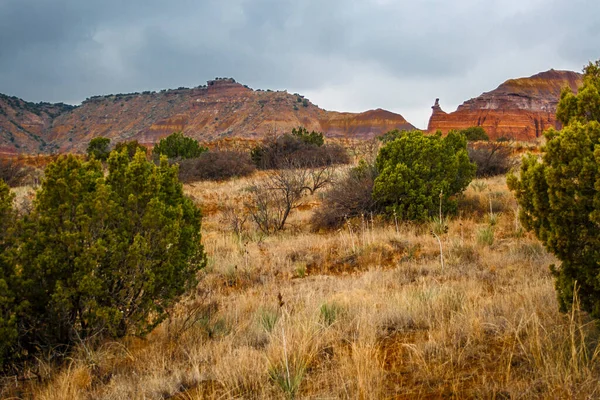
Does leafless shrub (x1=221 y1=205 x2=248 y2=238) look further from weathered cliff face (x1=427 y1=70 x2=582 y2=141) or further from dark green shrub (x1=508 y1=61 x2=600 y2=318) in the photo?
weathered cliff face (x1=427 y1=70 x2=582 y2=141)

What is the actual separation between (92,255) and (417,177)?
24.2ft

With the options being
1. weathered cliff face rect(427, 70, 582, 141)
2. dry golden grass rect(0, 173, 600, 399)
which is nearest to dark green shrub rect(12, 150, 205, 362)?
dry golden grass rect(0, 173, 600, 399)

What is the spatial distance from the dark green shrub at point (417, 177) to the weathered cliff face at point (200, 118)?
221 ft

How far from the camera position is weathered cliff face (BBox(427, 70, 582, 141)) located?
79500mm

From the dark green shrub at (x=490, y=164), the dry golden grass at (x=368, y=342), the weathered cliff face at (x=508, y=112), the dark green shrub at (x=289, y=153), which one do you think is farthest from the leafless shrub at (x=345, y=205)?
the weathered cliff face at (x=508, y=112)

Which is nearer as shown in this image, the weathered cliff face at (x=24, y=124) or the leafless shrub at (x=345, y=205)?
the leafless shrub at (x=345, y=205)

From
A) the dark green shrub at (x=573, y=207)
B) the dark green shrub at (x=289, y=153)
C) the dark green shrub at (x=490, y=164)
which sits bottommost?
the dark green shrub at (x=573, y=207)

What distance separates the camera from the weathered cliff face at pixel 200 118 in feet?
278

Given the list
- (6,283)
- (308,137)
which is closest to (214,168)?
(308,137)

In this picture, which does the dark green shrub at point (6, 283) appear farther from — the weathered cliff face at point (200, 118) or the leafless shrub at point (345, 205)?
the weathered cliff face at point (200, 118)

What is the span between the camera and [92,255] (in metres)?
3.29

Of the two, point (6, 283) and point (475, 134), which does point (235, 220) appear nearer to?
point (6, 283)

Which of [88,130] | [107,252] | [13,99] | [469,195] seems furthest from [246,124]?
[107,252]

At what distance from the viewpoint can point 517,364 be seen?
8.82ft
